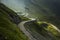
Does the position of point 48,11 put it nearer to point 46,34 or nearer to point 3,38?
point 46,34

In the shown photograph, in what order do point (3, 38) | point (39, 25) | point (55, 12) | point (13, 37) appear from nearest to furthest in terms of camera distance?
point (3, 38)
point (13, 37)
point (39, 25)
point (55, 12)

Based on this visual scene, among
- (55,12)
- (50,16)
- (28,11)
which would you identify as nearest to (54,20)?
(50,16)

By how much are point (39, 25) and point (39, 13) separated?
83.2 meters

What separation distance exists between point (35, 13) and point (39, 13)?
13.8ft

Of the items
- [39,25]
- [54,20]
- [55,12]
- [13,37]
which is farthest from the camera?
[55,12]

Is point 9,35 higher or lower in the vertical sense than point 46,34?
lower

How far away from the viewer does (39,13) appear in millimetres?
194375

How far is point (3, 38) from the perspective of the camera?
176 ft

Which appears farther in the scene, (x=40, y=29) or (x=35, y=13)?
(x=35, y=13)

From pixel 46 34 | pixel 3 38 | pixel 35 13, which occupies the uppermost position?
pixel 35 13

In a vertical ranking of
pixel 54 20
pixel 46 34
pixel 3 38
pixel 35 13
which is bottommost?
pixel 3 38

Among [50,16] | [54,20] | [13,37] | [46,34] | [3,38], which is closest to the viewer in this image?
[3,38]

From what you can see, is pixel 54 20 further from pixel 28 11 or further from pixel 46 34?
pixel 46 34

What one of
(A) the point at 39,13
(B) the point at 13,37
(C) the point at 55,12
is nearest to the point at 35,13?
(A) the point at 39,13
